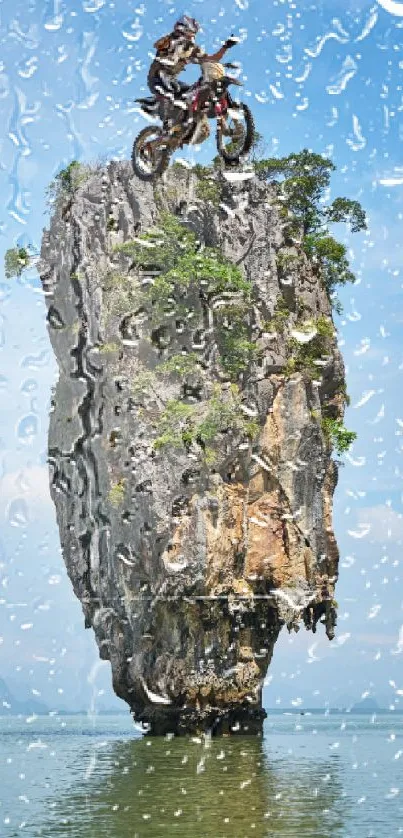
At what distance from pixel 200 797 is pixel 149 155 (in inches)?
560

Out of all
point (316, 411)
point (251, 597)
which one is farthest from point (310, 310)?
point (251, 597)

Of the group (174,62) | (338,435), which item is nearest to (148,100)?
(174,62)

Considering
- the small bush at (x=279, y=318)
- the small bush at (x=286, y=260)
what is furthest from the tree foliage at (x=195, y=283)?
the small bush at (x=286, y=260)

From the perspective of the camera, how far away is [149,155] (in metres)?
23.7

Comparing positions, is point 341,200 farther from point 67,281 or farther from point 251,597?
point 251,597

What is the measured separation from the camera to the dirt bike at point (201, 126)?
885 inches

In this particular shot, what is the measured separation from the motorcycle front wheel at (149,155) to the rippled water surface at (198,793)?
1187 cm

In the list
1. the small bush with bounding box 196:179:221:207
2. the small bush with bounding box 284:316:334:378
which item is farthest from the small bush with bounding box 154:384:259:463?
the small bush with bounding box 196:179:221:207

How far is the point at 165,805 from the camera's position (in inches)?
537

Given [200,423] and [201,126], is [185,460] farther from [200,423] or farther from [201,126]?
[201,126]

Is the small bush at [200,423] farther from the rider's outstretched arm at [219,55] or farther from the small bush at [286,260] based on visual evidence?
the rider's outstretched arm at [219,55]

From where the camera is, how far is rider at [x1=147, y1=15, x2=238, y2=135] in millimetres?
22670

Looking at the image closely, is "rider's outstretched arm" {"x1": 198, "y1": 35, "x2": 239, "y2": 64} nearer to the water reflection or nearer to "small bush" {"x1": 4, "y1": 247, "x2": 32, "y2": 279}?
"small bush" {"x1": 4, "y1": 247, "x2": 32, "y2": 279}

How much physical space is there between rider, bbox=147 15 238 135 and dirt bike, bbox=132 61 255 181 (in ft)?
0.40
